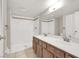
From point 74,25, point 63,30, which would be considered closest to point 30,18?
point 63,30

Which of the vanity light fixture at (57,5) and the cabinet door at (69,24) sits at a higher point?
the vanity light fixture at (57,5)

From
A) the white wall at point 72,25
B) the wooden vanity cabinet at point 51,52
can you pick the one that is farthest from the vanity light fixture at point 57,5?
the wooden vanity cabinet at point 51,52

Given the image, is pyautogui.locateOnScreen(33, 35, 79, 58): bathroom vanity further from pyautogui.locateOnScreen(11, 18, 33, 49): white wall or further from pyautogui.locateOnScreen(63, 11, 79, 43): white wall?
pyautogui.locateOnScreen(11, 18, 33, 49): white wall

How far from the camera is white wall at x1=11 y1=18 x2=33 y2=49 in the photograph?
4.71 m

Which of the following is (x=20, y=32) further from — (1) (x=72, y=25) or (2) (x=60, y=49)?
(2) (x=60, y=49)

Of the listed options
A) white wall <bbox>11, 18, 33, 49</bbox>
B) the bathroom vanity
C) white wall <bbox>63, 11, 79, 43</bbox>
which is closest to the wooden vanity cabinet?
the bathroom vanity

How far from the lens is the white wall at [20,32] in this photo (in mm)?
4713

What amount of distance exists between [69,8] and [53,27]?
0.89 metres

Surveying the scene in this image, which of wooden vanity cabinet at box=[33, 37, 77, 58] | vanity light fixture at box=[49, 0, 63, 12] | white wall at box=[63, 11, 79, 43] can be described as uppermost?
vanity light fixture at box=[49, 0, 63, 12]

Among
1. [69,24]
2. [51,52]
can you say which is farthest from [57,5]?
[51,52]

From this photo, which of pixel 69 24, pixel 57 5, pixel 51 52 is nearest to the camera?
pixel 51 52

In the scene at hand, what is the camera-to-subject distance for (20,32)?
16.5ft

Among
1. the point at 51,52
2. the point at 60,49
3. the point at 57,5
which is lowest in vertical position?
the point at 51,52

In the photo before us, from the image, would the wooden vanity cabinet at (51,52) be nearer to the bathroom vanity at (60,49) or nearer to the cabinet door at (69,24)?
the bathroom vanity at (60,49)
